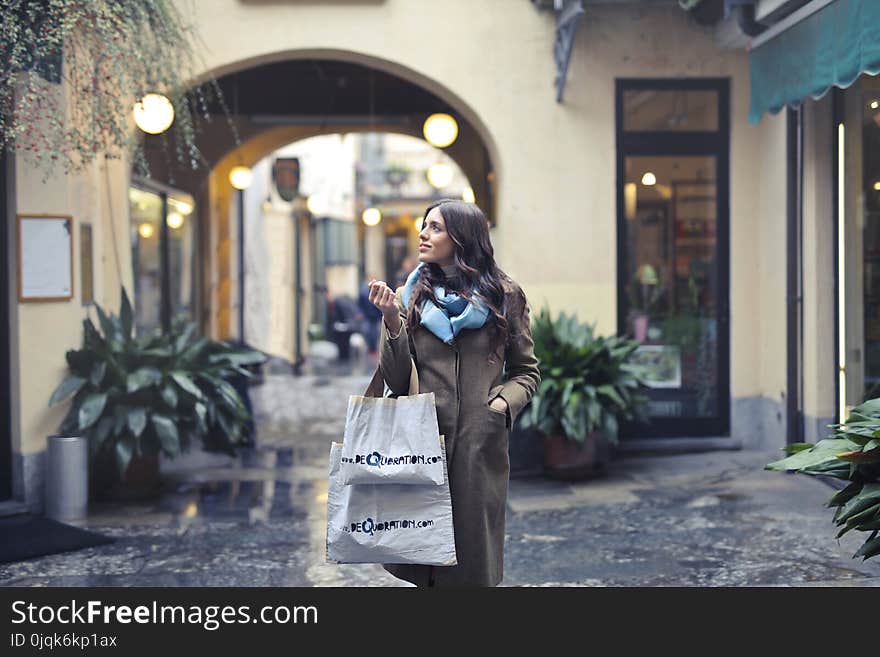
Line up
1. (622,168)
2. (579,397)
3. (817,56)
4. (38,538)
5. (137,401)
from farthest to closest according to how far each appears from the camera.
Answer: (622,168), (579,397), (137,401), (817,56), (38,538)

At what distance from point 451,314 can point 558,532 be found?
3.73 m

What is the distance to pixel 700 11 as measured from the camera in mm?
9695

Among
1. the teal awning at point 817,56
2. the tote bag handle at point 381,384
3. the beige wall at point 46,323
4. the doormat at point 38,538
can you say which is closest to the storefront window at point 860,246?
the teal awning at point 817,56

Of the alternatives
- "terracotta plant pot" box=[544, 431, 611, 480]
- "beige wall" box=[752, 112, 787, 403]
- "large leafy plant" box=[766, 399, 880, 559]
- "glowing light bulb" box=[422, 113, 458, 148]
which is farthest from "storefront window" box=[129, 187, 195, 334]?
"large leafy plant" box=[766, 399, 880, 559]

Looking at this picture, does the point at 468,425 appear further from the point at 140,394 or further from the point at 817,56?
the point at 140,394

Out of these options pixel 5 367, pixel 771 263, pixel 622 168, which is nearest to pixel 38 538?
pixel 5 367

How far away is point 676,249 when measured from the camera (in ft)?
35.4

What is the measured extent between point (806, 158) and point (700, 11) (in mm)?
1499

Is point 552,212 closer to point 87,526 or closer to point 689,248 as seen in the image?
point 689,248

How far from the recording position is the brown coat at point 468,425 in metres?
4.29

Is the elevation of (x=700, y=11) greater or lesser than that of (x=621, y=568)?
greater

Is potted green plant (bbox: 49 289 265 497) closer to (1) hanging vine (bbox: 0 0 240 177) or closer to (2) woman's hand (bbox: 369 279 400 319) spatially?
(1) hanging vine (bbox: 0 0 240 177)

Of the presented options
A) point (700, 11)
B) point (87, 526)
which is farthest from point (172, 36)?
point (700, 11)

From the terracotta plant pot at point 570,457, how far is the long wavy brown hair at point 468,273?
5.21 m
